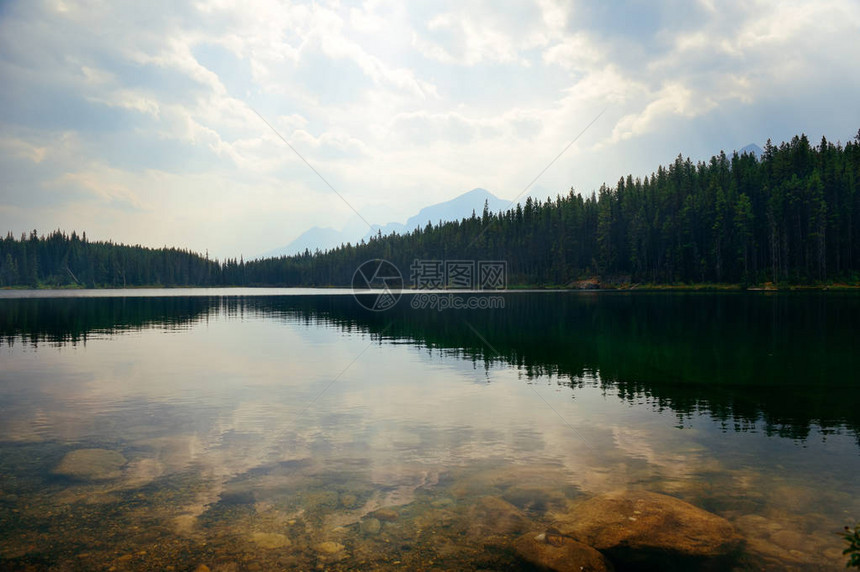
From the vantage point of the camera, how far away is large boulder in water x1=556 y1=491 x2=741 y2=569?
9.42 meters

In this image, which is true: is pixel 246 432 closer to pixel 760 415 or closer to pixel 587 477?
pixel 587 477

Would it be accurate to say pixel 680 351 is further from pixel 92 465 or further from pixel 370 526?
pixel 92 465

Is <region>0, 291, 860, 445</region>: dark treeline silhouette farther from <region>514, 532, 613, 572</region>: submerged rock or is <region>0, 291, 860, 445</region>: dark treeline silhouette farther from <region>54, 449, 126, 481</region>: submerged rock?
<region>54, 449, 126, 481</region>: submerged rock

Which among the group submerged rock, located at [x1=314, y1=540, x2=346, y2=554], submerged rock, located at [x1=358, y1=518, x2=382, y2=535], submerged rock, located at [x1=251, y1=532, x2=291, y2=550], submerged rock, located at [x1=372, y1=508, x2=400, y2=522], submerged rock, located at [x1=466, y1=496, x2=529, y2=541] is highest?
submerged rock, located at [x1=251, y1=532, x2=291, y2=550]

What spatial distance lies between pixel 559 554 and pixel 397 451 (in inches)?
276

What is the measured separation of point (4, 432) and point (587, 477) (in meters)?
20.0

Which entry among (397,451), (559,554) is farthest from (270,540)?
(397,451)

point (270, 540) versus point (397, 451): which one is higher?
point (270, 540)

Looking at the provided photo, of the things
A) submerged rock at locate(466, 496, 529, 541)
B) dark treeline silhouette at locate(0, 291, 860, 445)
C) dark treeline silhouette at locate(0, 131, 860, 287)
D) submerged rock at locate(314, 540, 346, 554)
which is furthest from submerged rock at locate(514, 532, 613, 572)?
dark treeline silhouette at locate(0, 131, 860, 287)

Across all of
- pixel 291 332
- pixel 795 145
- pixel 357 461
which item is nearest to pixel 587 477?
pixel 357 461

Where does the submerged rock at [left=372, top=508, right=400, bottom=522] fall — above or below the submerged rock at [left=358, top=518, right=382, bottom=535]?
below

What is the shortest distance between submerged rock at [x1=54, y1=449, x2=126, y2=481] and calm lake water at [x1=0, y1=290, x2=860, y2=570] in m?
0.09

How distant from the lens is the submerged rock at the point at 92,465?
13.5 m

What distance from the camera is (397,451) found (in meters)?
15.4
